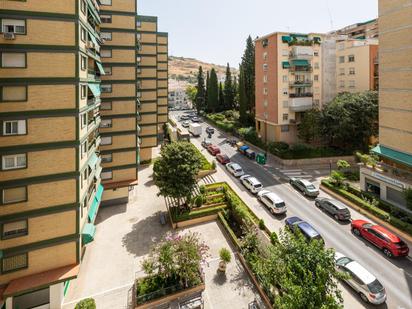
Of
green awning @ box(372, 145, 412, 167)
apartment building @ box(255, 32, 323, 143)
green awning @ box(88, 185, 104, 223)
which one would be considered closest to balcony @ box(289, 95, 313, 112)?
apartment building @ box(255, 32, 323, 143)

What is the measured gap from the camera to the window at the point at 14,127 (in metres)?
14.0

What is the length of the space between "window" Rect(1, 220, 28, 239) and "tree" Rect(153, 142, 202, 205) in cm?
1268

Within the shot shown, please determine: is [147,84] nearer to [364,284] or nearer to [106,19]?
[106,19]

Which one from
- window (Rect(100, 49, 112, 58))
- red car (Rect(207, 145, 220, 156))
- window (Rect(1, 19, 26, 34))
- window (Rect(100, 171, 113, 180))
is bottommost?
window (Rect(100, 171, 113, 180))

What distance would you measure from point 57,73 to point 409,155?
111ft

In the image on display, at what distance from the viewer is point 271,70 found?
47.9 m

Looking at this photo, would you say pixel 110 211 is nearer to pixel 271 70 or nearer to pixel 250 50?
pixel 271 70

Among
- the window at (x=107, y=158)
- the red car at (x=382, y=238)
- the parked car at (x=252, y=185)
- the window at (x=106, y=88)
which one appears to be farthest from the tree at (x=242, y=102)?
the red car at (x=382, y=238)

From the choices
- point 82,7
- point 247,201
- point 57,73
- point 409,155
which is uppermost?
point 82,7

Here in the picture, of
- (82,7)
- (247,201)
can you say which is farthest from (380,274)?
(82,7)

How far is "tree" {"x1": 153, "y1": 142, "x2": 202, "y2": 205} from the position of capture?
1002 inches

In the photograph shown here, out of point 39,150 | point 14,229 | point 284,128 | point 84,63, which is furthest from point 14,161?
point 284,128

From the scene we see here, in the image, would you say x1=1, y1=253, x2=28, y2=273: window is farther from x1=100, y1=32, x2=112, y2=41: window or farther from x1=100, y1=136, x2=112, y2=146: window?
x1=100, y1=32, x2=112, y2=41: window

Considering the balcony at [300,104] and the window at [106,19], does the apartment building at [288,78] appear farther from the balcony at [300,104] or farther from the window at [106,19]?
the window at [106,19]
